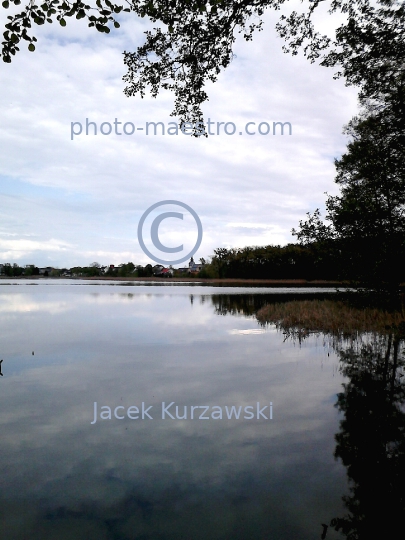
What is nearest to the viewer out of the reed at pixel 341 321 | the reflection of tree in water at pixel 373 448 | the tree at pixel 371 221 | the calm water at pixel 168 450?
the reflection of tree in water at pixel 373 448

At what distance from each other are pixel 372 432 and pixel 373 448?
73 cm

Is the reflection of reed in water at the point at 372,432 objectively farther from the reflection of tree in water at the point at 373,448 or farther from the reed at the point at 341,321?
the reed at the point at 341,321

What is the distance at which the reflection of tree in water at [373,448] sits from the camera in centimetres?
478

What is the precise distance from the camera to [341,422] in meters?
8.11

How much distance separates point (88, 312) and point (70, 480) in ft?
87.7

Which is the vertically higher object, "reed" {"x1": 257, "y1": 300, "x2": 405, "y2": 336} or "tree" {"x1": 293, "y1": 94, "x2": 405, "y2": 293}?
"tree" {"x1": 293, "y1": 94, "x2": 405, "y2": 293}

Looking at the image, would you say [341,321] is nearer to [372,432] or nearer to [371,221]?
[371,221]

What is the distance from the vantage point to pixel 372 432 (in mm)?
7363

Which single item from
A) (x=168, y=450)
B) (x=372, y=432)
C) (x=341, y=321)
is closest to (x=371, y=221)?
(x=341, y=321)

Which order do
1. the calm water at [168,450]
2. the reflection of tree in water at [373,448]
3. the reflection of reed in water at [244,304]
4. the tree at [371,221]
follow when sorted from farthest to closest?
1. the reflection of reed in water at [244,304]
2. the tree at [371,221]
3. the calm water at [168,450]
4. the reflection of tree in water at [373,448]

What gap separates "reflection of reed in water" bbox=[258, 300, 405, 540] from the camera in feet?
15.9

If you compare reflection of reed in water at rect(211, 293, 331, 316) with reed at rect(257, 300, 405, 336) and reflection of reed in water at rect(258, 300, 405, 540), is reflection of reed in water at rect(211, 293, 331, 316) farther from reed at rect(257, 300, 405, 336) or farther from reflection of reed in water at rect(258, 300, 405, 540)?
reflection of reed in water at rect(258, 300, 405, 540)

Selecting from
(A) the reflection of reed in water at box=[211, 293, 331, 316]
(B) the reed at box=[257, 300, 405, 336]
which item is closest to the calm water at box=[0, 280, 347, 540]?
(B) the reed at box=[257, 300, 405, 336]

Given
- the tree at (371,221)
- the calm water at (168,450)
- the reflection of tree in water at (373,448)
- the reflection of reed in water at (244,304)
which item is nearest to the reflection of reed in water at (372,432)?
the reflection of tree in water at (373,448)
